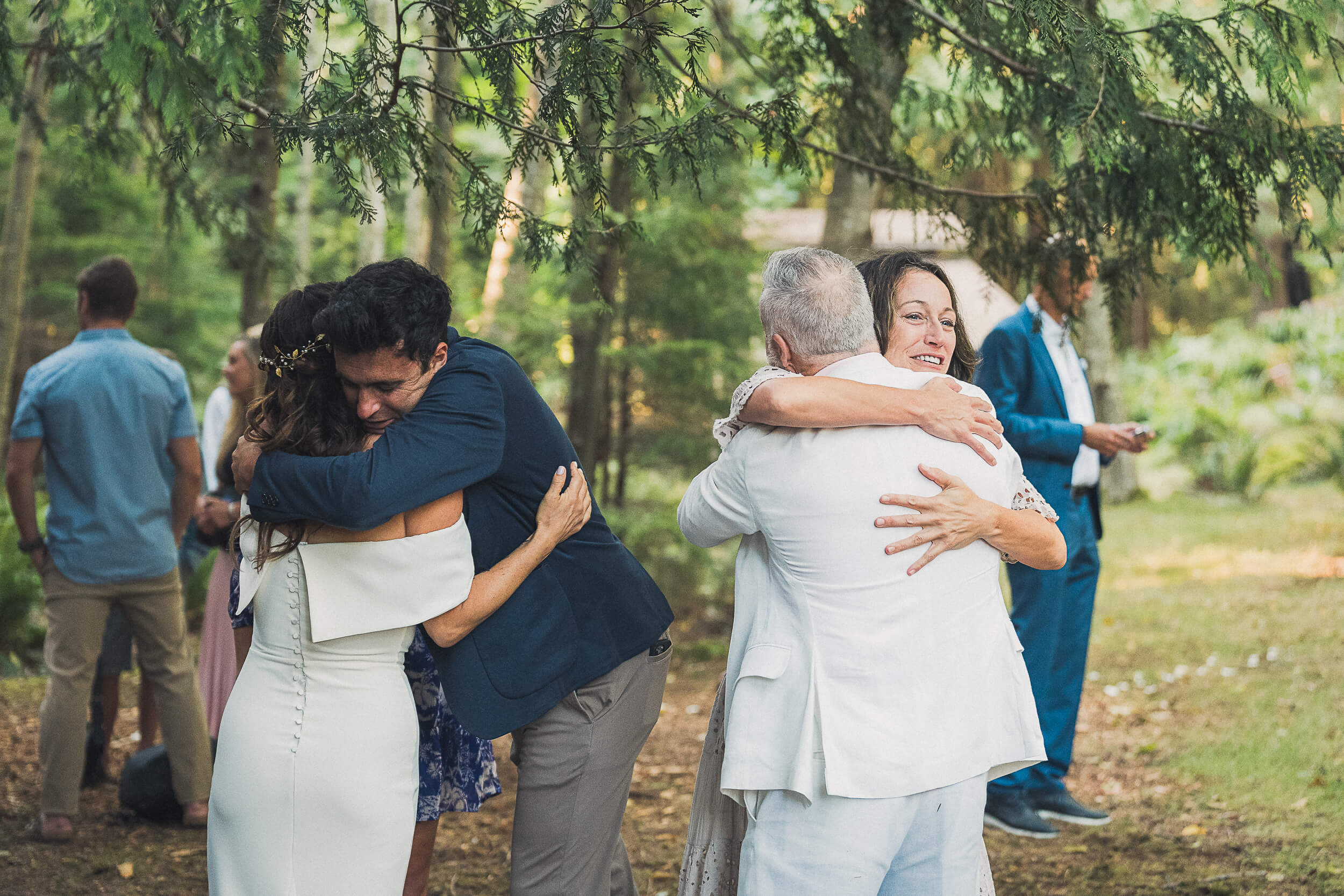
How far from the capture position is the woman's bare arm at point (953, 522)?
2.25 metres

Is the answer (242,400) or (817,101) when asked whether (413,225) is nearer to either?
(242,400)

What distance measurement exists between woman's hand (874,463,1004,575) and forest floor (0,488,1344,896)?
2.57m

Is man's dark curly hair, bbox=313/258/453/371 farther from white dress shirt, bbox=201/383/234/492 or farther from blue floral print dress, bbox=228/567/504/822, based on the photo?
white dress shirt, bbox=201/383/234/492

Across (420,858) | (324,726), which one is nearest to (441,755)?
(420,858)

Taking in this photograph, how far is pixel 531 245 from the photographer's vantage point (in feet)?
11.5

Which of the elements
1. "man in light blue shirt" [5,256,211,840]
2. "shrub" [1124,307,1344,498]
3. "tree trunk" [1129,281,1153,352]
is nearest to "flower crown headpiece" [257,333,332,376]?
"man in light blue shirt" [5,256,211,840]

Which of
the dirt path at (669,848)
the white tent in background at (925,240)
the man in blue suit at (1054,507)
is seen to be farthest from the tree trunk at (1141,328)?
the man in blue suit at (1054,507)

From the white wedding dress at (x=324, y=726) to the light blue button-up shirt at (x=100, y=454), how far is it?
2.53m

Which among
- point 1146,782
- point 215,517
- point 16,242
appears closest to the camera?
point 215,517

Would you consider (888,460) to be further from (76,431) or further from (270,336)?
(76,431)

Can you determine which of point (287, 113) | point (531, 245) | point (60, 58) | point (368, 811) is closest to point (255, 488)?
point (368, 811)

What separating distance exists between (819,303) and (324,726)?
55.7 inches

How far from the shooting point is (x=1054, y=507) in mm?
4840

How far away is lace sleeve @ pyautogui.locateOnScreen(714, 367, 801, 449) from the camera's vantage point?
2.43 metres
